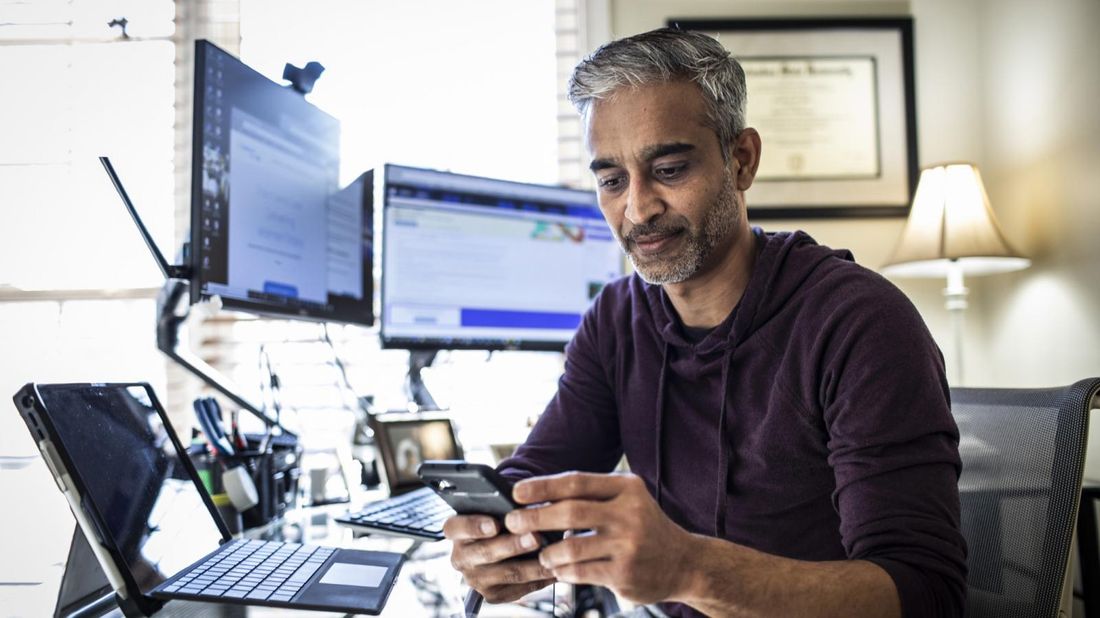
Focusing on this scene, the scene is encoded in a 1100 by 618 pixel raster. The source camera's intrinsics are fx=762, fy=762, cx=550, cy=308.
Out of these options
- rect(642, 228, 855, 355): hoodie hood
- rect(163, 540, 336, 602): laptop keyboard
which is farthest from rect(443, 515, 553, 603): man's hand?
rect(642, 228, 855, 355): hoodie hood

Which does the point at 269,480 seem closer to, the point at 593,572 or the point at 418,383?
the point at 418,383

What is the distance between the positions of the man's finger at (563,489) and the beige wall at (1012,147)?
1834mm

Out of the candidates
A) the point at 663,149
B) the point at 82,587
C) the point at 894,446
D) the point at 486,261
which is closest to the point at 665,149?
the point at 663,149

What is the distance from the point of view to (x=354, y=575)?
794 mm

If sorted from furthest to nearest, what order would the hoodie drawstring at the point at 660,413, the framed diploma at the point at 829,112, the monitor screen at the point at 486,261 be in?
1. the framed diploma at the point at 829,112
2. the monitor screen at the point at 486,261
3. the hoodie drawstring at the point at 660,413

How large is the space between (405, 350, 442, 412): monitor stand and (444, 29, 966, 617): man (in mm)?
529

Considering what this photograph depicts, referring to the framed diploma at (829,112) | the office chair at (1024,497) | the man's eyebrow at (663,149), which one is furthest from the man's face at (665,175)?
the framed diploma at (829,112)

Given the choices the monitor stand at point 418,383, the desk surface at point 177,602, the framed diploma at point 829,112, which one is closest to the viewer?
the desk surface at point 177,602

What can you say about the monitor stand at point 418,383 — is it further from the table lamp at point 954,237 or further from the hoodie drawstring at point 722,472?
the table lamp at point 954,237

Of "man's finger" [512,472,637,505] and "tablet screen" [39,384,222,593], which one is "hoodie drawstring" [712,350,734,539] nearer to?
"man's finger" [512,472,637,505]

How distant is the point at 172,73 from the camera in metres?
2.27

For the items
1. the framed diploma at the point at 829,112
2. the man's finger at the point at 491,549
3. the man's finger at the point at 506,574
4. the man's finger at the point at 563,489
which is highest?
the framed diploma at the point at 829,112

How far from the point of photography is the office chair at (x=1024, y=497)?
83cm

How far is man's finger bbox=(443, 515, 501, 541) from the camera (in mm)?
746
